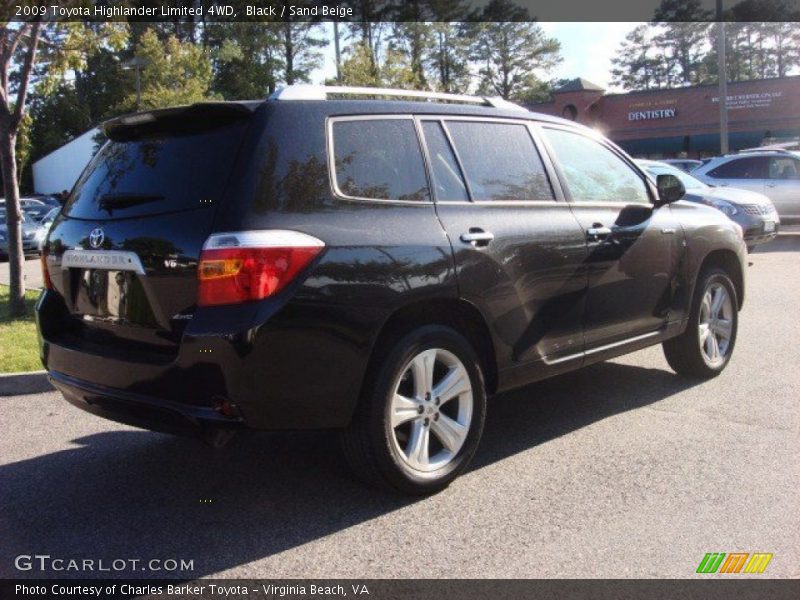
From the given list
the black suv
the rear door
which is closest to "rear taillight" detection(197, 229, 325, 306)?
the black suv

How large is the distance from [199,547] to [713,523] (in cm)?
219

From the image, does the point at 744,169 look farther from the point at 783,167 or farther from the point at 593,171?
the point at 593,171

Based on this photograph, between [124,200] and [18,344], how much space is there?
435 cm

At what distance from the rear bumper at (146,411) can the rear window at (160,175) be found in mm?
799

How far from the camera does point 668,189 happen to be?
5.52 metres

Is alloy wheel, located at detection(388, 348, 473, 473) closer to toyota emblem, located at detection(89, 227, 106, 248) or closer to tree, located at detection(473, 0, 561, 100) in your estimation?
toyota emblem, located at detection(89, 227, 106, 248)

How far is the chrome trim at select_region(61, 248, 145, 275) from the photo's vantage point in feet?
11.7

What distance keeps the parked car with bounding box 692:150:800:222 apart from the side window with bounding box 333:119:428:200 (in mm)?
14386

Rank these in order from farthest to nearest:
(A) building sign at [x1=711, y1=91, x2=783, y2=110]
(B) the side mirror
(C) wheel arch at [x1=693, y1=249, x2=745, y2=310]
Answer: (A) building sign at [x1=711, y1=91, x2=783, y2=110] < (C) wheel arch at [x1=693, y1=249, x2=745, y2=310] < (B) the side mirror

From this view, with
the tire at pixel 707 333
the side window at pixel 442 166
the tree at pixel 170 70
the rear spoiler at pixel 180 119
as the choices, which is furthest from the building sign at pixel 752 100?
the rear spoiler at pixel 180 119

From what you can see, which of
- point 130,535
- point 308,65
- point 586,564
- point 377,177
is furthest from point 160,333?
point 308,65

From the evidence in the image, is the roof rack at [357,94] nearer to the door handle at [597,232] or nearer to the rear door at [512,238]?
the rear door at [512,238]

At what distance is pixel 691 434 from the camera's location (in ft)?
15.6

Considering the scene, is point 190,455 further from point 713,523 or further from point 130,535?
point 713,523
